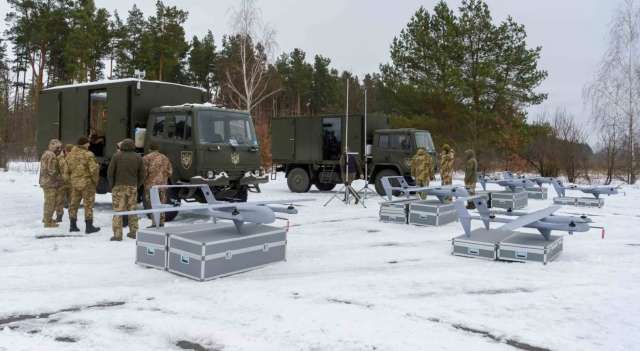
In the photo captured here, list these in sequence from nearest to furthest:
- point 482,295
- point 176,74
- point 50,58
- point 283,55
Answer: point 482,295 < point 50,58 < point 176,74 < point 283,55

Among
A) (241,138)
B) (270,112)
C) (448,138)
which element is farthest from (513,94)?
(270,112)

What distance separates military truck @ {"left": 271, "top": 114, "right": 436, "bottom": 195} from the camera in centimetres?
1458

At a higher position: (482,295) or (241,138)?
(241,138)

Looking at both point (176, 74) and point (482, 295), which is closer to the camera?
point (482, 295)

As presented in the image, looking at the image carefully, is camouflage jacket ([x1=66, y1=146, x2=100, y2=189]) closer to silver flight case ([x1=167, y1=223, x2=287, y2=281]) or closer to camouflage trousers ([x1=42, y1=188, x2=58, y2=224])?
camouflage trousers ([x1=42, y1=188, x2=58, y2=224])

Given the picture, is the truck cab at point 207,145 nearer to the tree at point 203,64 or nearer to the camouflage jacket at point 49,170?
the camouflage jacket at point 49,170

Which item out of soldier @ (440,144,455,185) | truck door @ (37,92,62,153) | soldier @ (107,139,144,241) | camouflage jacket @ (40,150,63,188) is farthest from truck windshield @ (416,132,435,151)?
camouflage jacket @ (40,150,63,188)

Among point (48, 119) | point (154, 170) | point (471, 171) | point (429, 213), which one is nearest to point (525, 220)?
point (429, 213)

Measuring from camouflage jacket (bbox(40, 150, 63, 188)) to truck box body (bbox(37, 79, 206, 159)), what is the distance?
1.66m

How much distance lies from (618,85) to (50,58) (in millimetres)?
33859

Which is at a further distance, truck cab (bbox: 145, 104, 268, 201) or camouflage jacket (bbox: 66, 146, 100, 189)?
truck cab (bbox: 145, 104, 268, 201)

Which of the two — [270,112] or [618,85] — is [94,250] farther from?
[270,112]

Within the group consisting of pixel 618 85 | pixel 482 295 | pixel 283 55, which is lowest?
pixel 482 295

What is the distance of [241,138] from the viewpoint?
999 cm
